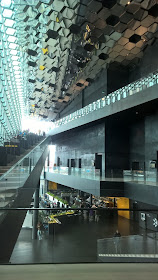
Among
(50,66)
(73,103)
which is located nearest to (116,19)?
(50,66)

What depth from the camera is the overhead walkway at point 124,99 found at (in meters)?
11.6

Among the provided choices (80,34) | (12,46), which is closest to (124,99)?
(80,34)

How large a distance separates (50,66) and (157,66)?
9930 mm

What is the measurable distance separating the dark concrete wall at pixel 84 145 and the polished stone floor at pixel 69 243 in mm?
12627

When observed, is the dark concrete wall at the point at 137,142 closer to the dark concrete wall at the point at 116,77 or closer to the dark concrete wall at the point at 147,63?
the dark concrete wall at the point at 116,77

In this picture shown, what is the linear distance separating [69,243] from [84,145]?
64.7 ft

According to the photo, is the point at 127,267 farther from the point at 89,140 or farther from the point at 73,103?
the point at 73,103

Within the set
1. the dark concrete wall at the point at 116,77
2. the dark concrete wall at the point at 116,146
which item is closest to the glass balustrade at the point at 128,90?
the dark concrete wall at the point at 116,146

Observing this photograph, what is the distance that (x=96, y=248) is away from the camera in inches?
121

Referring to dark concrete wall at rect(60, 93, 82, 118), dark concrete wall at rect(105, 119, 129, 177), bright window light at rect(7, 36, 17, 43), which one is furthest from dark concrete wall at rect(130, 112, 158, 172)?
bright window light at rect(7, 36, 17, 43)

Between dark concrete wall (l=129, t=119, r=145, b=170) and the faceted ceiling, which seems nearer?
the faceted ceiling

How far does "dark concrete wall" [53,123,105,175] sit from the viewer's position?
1910cm

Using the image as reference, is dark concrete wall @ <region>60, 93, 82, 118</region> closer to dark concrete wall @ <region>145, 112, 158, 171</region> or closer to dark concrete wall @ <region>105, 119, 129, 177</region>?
dark concrete wall @ <region>105, 119, 129, 177</region>

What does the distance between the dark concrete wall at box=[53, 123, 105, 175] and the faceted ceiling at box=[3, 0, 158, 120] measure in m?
5.28
